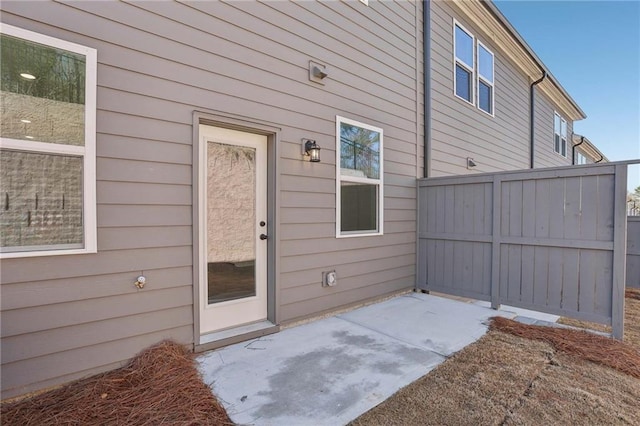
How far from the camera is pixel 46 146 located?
6.69 feet

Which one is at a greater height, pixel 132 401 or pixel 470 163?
pixel 470 163

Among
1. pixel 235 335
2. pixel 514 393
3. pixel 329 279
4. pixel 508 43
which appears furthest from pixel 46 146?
pixel 508 43

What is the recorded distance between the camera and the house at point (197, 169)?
2016 millimetres

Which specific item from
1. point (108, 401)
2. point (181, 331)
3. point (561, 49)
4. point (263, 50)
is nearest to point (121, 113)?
point (263, 50)

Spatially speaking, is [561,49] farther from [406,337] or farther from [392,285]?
[406,337]

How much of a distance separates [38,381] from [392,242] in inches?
157

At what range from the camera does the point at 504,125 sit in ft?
25.3

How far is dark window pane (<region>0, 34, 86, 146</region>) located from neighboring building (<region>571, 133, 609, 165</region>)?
16909 millimetres

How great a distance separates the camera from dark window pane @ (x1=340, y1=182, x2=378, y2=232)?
13.0 ft

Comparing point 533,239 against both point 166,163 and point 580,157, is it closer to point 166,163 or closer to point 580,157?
point 166,163

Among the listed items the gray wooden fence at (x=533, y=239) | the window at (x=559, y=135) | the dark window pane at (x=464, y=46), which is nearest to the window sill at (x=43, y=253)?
the gray wooden fence at (x=533, y=239)

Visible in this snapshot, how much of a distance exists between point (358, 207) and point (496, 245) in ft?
6.14

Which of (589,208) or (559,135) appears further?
(559,135)

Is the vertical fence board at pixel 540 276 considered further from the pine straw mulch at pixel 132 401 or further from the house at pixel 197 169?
the pine straw mulch at pixel 132 401
